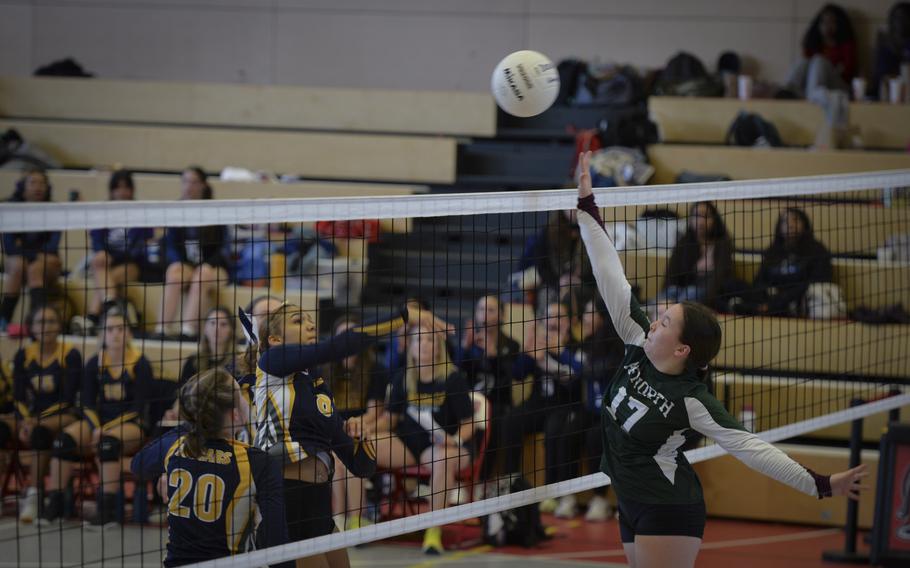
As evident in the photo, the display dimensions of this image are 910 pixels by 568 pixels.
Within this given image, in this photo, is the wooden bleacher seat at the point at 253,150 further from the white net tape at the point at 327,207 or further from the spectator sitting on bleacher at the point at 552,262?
the white net tape at the point at 327,207

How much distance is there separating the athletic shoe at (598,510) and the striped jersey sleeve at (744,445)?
3340mm

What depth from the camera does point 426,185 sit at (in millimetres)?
10172

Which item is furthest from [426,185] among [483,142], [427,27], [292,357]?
[292,357]

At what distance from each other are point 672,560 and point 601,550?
2.69 meters

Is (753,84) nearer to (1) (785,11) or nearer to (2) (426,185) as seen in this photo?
(1) (785,11)

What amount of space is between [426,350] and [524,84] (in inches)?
88.7

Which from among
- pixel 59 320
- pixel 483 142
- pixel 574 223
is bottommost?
pixel 59 320

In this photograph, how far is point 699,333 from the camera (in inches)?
141

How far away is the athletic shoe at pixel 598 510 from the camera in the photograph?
22.5ft

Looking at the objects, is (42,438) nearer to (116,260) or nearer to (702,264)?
(116,260)

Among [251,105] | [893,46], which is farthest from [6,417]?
[893,46]

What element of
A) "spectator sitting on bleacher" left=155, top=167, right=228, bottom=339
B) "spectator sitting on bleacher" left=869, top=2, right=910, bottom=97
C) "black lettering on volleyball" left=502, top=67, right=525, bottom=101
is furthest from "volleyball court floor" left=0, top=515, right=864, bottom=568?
"spectator sitting on bleacher" left=869, top=2, right=910, bottom=97

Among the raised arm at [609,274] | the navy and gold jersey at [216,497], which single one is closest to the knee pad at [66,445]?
the navy and gold jersey at [216,497]

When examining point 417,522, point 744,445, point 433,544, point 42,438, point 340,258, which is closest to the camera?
point 744,445
